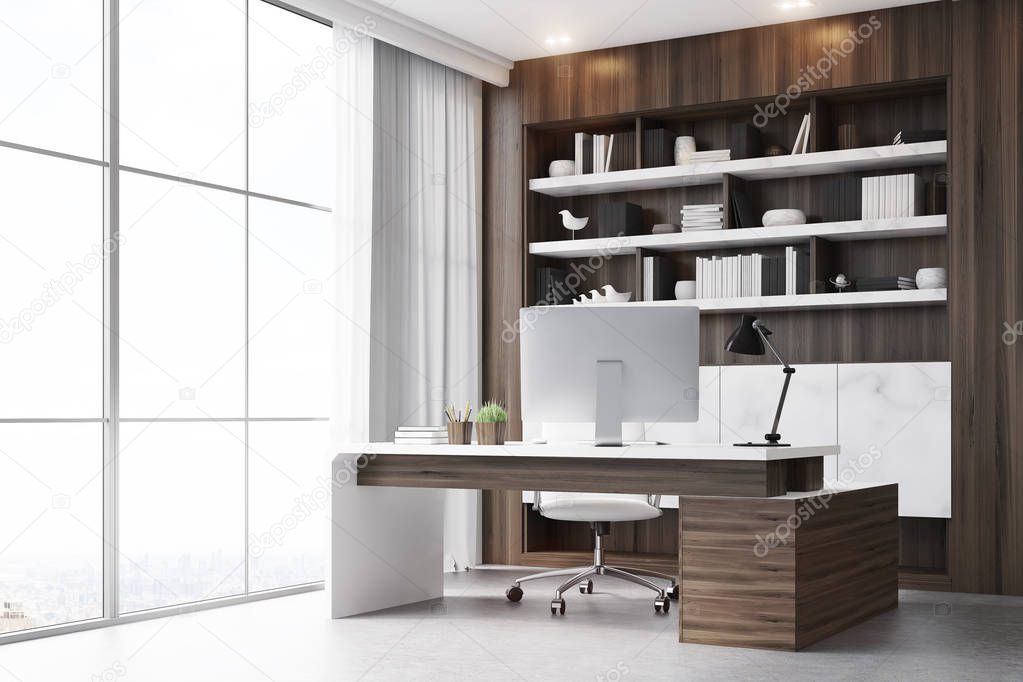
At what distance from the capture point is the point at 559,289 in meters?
7.01

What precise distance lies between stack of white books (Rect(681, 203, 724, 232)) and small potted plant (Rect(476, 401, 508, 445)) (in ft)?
7.29

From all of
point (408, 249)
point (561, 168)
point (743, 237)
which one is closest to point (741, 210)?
point (743, 237)

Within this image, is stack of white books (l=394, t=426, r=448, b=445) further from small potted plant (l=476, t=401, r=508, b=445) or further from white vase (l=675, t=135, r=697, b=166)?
white vase (l=675, t=135, r=697, b=166)

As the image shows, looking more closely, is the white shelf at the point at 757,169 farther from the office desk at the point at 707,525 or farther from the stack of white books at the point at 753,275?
the office desk at the point at 707,525

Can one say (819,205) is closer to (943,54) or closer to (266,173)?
(943,54)

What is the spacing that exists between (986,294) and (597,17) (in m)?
2.50

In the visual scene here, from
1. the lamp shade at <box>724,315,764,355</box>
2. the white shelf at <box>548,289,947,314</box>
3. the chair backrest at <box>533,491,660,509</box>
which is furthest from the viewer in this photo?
the white shelf at <box>548,289,947,314</box>

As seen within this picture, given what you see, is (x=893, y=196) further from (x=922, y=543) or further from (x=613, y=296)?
(x=922, y=543)

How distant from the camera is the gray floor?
371 cm

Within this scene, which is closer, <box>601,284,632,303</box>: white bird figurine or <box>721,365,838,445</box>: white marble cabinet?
<box>721,365,838,445</box>: white marble cabinet

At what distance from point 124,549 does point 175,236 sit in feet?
4.94

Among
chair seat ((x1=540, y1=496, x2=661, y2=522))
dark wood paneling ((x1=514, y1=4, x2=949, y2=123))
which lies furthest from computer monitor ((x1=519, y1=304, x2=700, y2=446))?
dark wood paneling ((x1=514, y1=4, x2=949, y2=123))

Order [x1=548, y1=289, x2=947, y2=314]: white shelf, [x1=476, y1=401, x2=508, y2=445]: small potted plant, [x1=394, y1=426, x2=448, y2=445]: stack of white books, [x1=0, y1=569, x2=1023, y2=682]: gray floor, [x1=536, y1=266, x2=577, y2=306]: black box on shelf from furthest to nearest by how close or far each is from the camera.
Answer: [x1=536, y1=266, x2=577, y2=306]: black box on shelf
[x1=548, y1=289, x2=947, y2=314]: white shelf
[x1=394, y1=426, x2=448, y2=445]: stack of white books
[x1=476, y1=401, x2=508, y2=445]: small potted plant
[x1=0, y1=569, x2=1023, y2=682]: gray floor

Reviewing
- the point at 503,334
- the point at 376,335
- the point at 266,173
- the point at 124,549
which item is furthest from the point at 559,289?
the point at 124,549
